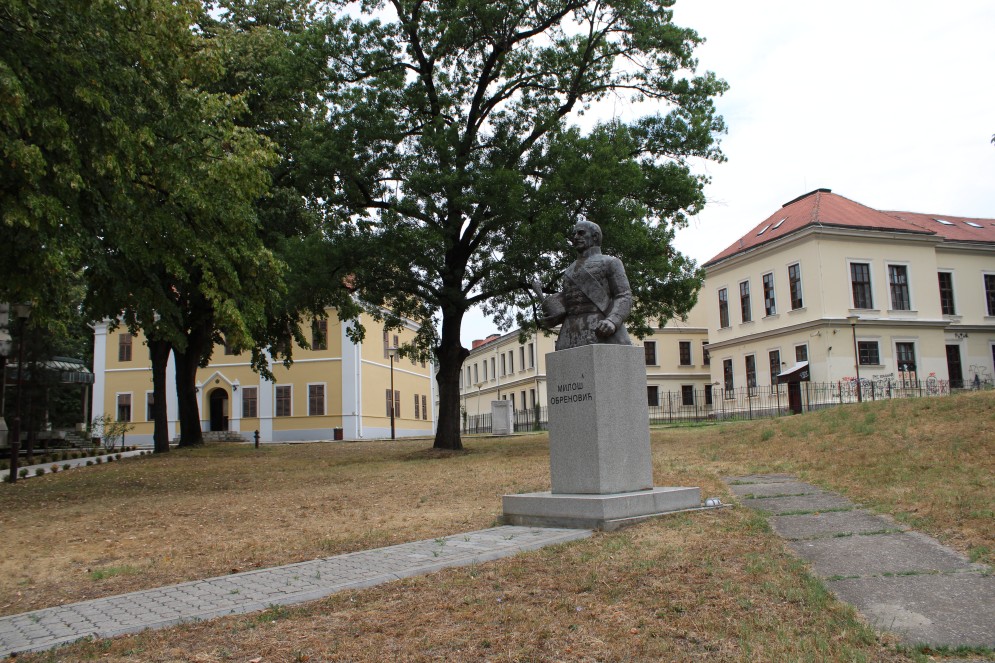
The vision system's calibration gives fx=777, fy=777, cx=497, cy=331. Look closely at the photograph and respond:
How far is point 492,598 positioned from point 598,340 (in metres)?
3.95

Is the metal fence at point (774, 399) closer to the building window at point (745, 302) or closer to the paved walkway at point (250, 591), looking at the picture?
the building window at point (745, 302)

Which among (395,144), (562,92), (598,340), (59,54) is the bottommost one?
(598,340)

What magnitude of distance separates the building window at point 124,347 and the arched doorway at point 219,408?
6.20 m

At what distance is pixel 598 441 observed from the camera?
8.18 meters

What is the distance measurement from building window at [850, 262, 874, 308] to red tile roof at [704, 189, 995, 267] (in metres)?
1.98

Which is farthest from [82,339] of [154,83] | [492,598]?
[492,598]

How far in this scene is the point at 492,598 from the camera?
17.4 feet

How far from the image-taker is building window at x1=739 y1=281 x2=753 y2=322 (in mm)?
42956

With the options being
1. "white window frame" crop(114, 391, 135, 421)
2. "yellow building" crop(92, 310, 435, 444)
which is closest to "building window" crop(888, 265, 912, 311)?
"yellow building" crop(92, 310, 435, 444)

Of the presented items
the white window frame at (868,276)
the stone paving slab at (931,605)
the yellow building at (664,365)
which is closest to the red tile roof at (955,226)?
the white window frame at (868,276)

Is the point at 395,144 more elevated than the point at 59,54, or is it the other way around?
the point at 395,144

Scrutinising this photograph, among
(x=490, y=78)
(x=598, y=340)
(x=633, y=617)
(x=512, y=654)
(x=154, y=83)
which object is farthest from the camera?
(x=490, y=78)

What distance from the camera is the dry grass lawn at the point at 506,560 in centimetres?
443

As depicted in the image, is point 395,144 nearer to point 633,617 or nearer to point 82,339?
point 633,617
